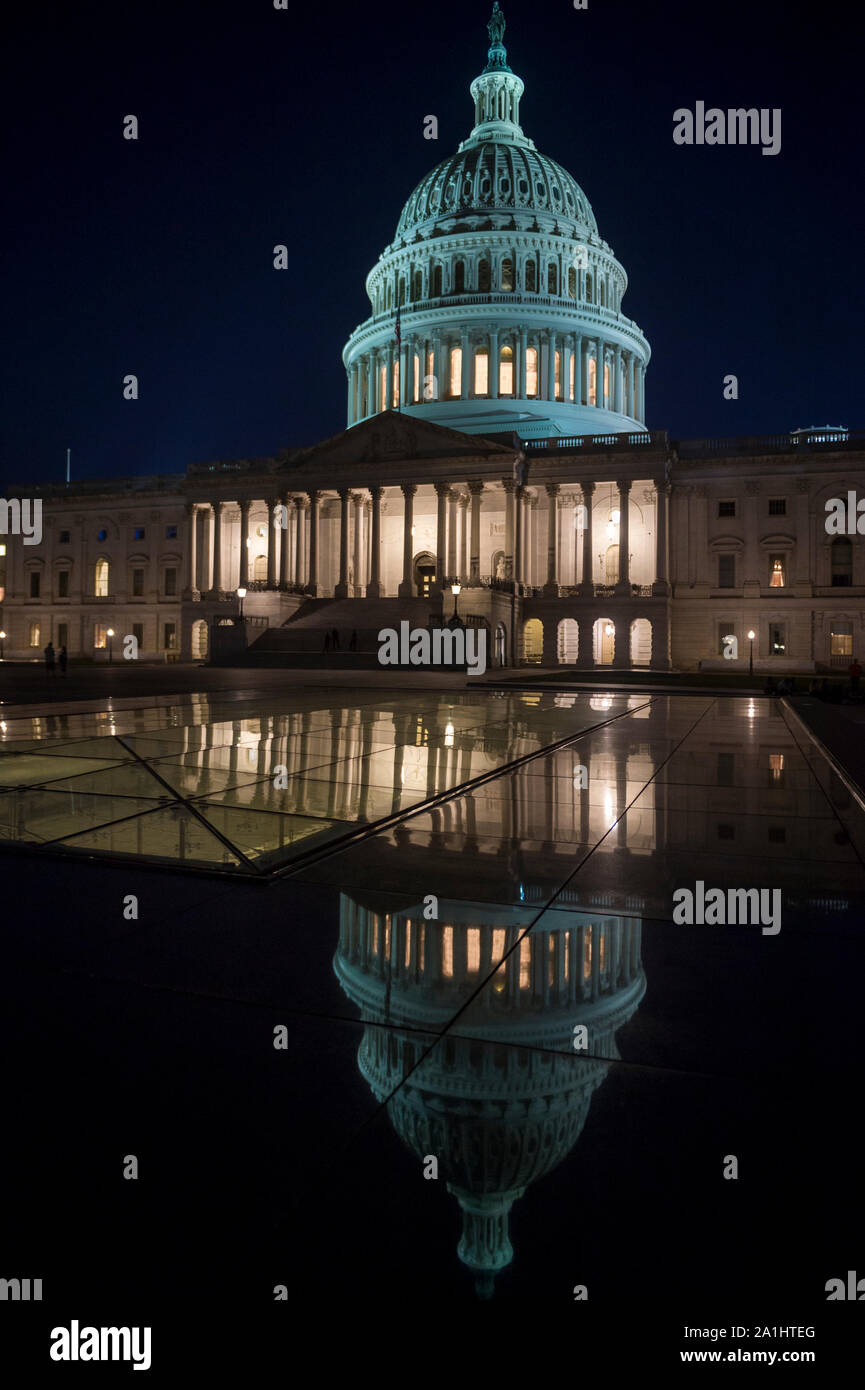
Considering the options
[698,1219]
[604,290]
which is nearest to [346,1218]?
[698,1219]

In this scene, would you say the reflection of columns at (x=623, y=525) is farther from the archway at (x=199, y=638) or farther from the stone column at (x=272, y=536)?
the archway at (x=199, y=638)

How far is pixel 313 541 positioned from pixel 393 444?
1099cm

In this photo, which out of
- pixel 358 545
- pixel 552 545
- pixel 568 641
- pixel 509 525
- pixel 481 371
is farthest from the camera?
pixel 481 371

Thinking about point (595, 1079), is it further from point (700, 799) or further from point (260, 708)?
point (260, 708)

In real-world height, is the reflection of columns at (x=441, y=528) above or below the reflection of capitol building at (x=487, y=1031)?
above

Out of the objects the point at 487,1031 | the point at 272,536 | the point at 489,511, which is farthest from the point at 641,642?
the point at 487,1031

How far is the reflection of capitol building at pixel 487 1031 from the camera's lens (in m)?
→ 2.70

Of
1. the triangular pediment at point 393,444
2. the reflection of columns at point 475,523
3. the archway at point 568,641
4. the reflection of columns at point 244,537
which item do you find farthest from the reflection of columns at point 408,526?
the reflection of columns at point 244,537

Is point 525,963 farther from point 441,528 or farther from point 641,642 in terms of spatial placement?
point 441,528

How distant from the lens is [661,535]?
6725 cm

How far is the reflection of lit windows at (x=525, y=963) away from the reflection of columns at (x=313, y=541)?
6927 cm

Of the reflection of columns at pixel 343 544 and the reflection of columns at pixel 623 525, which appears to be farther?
the reflection of columns at pixel 343 544

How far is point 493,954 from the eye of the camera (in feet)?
14.4

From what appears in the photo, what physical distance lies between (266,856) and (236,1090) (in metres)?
3.21
